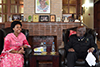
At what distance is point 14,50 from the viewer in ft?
9.11

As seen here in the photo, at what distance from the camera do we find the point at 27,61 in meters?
2.80

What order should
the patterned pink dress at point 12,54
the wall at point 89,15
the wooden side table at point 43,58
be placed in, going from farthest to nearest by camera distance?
1. the wall at point 89,15
2. the wooden side table at point 43,58
3. the patterned pink dress at point 12,54

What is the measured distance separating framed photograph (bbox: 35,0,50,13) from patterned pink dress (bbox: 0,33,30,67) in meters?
3.43

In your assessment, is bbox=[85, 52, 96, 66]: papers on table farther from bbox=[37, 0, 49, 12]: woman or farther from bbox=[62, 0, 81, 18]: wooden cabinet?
bbox=[62, 0, 81, 18]: wooden cabinet

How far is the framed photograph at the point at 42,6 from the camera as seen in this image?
6.30 m

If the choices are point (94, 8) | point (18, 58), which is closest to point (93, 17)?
point (94, 8)

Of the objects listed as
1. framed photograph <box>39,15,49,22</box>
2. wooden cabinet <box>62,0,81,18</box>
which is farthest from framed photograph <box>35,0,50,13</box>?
wooden cabinet <box>62,0,81,18</box>

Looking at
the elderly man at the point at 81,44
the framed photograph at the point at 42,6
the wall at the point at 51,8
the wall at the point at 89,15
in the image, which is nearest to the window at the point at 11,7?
the wall at the point at 51,8

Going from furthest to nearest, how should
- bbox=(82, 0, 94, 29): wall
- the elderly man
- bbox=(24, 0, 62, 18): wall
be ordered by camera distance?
bbox=(82, 0, 94, 29): wall < bbox=(24, 0, 62, 18): wall < the elderly man

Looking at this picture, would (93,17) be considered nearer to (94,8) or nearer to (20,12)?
(94,8)

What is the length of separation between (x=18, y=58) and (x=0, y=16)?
17.7 feet

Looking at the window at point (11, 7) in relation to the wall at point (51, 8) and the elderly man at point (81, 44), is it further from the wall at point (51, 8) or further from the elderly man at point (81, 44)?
the elderly man at point (81, 44)

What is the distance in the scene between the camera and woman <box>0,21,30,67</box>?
2630 millimetres

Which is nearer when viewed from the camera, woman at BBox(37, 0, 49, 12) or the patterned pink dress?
the patterned pink dress
